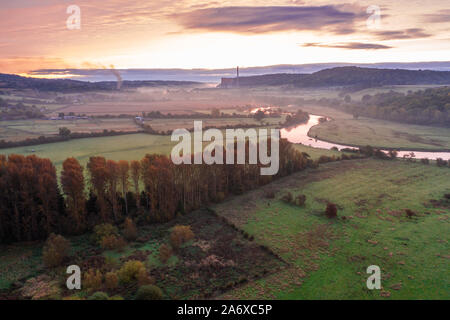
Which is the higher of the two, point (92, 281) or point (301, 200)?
point (301, 200)

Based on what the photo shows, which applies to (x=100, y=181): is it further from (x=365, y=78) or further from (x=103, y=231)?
(x=365, y=78)

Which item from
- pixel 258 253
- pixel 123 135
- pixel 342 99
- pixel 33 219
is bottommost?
pixel 258 253

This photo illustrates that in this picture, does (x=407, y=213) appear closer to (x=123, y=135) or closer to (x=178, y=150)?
(x=178, y=150)

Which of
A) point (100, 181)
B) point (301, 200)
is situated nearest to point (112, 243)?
point (100, 181)

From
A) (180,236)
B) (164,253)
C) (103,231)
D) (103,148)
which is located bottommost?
(164,253)

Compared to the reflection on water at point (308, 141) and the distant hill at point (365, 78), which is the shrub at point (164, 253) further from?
the distant hill at point (365, 78)

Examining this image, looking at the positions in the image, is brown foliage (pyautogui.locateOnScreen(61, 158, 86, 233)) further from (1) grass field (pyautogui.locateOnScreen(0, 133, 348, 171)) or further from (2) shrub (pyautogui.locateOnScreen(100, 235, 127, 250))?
(1) grass field (pyautogui.locateOnScreen(0, 133, 348, 171))

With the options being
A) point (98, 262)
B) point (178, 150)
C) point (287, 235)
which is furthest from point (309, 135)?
point (98, 262)
